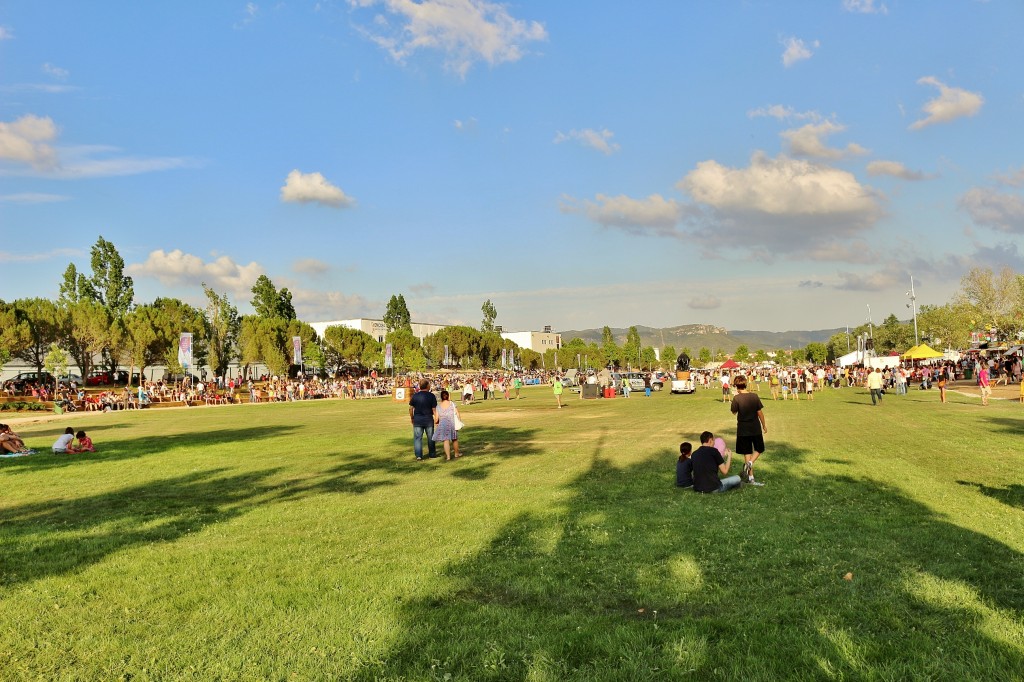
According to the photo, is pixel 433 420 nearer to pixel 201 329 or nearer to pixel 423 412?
pixel 423 412

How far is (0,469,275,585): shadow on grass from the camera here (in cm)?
757

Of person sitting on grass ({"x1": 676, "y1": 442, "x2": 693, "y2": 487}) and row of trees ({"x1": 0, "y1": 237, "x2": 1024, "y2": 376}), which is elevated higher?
row of trees ({"x1": 0, "y1": 237, "x2": 1024, "y2": 376})

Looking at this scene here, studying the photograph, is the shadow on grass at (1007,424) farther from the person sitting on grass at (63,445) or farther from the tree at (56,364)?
the tree at (56,364)

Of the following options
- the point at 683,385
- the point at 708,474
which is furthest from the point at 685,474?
Result: the point at 683,385

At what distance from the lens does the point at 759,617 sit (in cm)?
530

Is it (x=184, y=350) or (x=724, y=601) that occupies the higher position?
(x=184, y=350)

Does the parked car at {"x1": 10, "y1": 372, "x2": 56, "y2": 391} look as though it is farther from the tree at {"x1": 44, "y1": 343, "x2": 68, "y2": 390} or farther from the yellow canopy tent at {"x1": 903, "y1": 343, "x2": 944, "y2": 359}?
the yellow canopy tent at {"x1": 903, "y1": 343, "x2": 944, "y2": 359}

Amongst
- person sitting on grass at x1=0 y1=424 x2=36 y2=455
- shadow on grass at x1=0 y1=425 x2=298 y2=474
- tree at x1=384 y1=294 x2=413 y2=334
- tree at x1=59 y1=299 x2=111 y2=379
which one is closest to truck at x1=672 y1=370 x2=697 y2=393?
shadow on grass at x1=0 y1=425 x2=298 y2=474

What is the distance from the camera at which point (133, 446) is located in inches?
809

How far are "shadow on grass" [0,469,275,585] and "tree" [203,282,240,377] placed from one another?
71.2 meters

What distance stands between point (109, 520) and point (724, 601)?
8585 mm

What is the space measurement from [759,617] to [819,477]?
732cm

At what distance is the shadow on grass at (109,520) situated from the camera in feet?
24.8

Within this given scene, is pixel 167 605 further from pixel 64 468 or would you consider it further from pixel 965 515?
pixel 64 468
